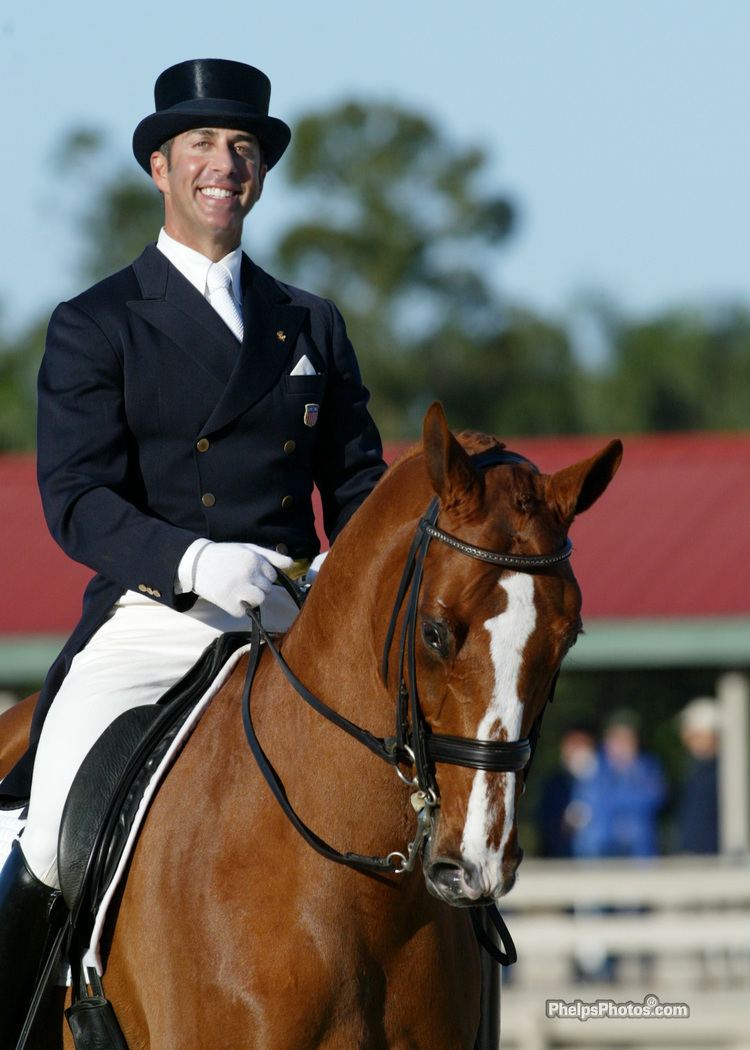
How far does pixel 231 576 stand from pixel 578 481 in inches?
36.5

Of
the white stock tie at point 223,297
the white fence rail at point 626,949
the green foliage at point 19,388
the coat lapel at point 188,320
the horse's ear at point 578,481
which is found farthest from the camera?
the green foliage at point 19,388

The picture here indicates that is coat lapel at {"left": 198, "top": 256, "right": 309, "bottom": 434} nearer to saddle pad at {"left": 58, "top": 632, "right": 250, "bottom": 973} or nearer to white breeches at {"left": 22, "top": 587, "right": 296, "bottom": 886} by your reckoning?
white breeches at {"left": 22, "top": 587, "right": 296, "bottom": 886}

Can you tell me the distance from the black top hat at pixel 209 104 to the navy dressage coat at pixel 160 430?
333 millimetres

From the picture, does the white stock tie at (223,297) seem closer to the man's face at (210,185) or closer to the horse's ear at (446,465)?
the man's face at (210,185)

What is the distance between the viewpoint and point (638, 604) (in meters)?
15.8

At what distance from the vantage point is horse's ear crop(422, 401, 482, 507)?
3600mm

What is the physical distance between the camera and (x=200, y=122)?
468cm

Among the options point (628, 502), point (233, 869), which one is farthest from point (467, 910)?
point (628, 502)

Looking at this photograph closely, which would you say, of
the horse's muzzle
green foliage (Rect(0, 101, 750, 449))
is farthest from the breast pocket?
green foliage (Rect(0, 101, 750, 449))

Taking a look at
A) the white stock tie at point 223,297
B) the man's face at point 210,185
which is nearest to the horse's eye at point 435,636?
the white stock tie at point 223,297

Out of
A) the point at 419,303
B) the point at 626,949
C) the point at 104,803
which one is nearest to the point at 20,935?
the point at 104,803

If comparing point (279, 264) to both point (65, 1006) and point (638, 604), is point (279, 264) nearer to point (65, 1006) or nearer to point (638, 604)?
point (638, 604)

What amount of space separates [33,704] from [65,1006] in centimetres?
131

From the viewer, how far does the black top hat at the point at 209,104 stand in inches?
184
